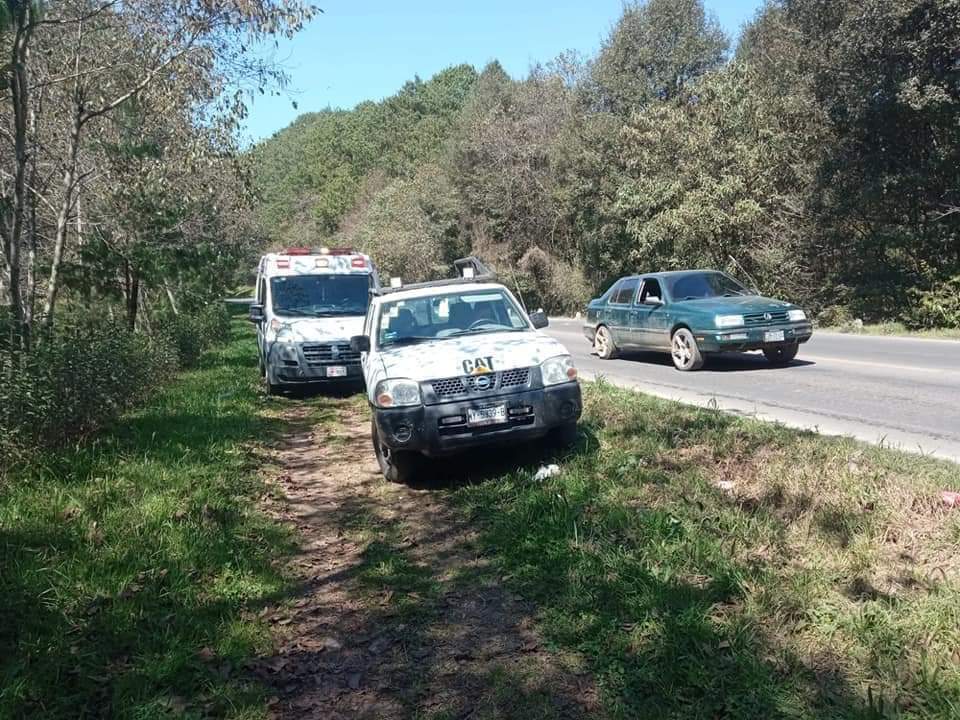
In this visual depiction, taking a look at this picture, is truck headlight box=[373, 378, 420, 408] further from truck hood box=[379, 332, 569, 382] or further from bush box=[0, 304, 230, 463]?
bush box=[0, 304, 230, 463]

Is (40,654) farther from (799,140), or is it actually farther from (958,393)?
(799,140)

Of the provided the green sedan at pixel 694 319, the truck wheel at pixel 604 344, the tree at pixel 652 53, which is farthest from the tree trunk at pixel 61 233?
the tree at pixel 652 53

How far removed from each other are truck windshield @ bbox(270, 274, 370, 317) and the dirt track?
6.94 m

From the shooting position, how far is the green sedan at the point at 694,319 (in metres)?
12.2

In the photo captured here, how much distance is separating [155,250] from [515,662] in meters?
10.5

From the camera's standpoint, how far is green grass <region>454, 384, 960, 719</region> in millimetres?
3250

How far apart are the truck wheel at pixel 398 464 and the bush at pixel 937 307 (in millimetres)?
17231

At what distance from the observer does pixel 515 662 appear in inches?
150

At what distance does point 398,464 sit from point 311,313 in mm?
6830

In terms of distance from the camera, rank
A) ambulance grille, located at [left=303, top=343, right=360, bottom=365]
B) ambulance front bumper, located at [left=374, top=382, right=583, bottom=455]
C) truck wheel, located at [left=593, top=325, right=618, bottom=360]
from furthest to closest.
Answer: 1. truck wheel, located at [left=593, top=325, right=618, bottom=360]
2. ambulance grille, located at [left=303, top=343, right=360, bottom=365]
3. ambulance front bumper, located at [left=374, top=382, right=583, bottom=455]

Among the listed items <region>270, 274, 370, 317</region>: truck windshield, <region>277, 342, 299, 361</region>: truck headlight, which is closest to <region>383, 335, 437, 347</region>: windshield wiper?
<region>277, 342, 299, 361</region>: truck headlight

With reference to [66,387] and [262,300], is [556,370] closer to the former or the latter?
[66,387]

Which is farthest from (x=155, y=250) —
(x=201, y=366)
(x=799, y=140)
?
(x=799, y=140)

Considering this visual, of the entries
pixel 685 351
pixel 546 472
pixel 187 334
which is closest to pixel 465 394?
pixel 546 472
